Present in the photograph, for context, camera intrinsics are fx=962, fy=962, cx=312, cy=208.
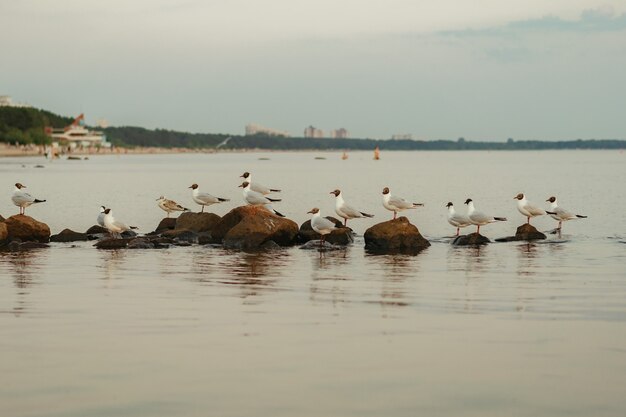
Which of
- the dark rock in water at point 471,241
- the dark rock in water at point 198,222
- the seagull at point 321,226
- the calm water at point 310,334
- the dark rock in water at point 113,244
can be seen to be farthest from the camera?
the dark rock in water at point 198,222

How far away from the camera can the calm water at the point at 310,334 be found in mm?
11055

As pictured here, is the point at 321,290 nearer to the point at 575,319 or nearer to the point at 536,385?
the point at 575,319

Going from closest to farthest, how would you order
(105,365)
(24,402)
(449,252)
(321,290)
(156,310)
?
1. (24,402)
2. (105,365)
3. (156,310)
4. (321,290)
5. (449,252)

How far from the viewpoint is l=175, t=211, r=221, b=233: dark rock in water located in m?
33.4

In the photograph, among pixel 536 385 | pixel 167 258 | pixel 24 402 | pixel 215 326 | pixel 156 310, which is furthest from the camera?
pixel 167 258

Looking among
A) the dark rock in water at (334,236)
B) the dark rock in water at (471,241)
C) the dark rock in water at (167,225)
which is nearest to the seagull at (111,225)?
the dark rock in water at (167,225)

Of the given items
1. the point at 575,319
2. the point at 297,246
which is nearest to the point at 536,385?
the point at 575,319

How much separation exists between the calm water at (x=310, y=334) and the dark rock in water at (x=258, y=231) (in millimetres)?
1693

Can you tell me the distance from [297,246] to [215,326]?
15.0m

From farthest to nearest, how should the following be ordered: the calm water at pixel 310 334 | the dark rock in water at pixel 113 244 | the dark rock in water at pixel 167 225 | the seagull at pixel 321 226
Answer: the dark rock in water at pixel 167 225, the dark rock in water at pixel 113 244, the seagull at pixel 321 226, the calm water at pixel 310 334

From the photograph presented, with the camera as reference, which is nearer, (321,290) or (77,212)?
(321,290)

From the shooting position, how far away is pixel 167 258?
88.7 feet

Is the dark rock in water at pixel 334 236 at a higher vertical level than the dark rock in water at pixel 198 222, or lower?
lower

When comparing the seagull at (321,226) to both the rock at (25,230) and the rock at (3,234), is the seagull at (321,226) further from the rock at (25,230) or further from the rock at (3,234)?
the rock at (3,234)
